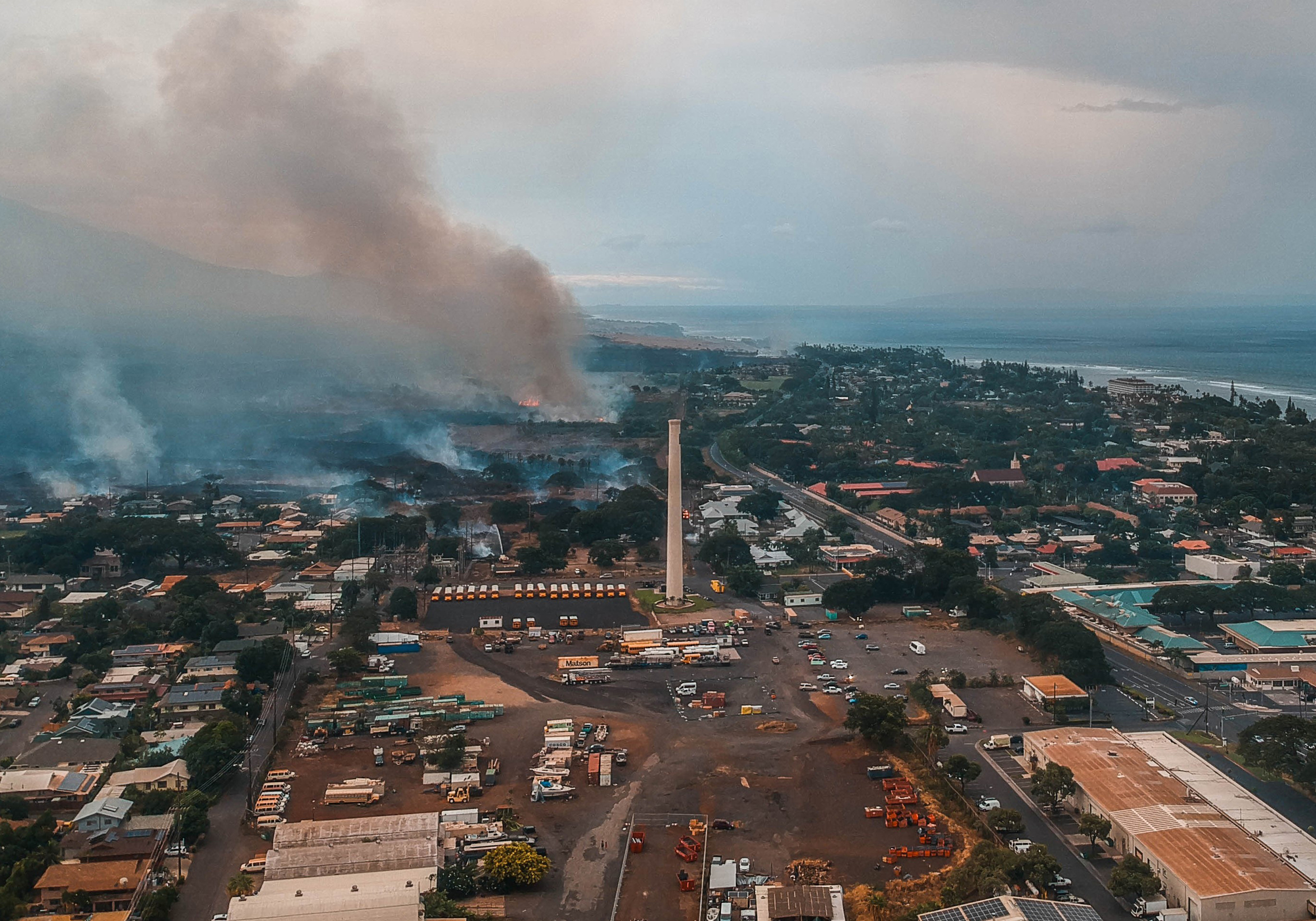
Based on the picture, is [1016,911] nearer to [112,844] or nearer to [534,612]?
[112,844]

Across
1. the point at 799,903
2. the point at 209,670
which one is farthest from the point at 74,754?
the point at 799,903

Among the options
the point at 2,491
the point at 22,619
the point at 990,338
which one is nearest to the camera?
the point at 22,619

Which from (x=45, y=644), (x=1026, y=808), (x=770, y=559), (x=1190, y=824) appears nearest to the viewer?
(x=1190, y=824)

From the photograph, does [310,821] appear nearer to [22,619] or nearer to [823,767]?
[823,767]

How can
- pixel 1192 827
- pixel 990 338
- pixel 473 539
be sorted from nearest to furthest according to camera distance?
pixel 1192 827
pixel 473 539
pixel 990 338

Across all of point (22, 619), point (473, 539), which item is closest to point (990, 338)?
point (473, 539)

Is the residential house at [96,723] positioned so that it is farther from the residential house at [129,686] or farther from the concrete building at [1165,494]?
the concrete building at [1165,494]
